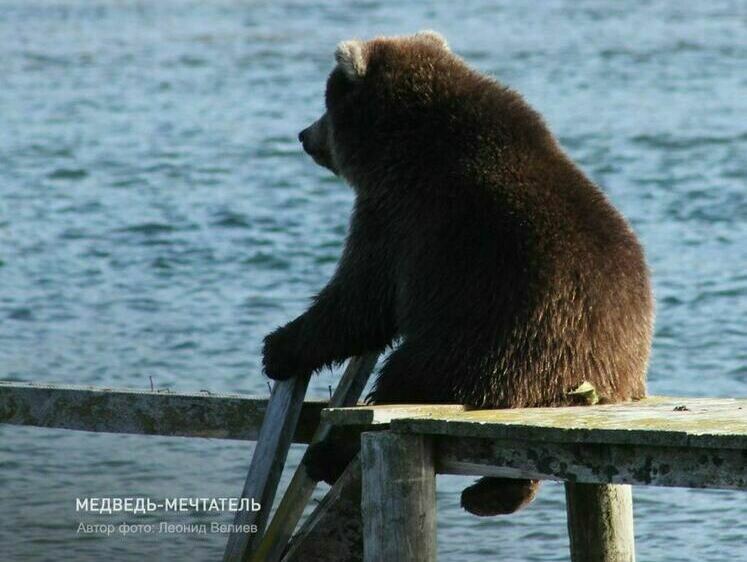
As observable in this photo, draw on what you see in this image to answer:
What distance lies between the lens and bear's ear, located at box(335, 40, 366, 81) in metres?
5.86

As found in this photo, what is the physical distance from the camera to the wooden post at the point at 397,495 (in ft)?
15.1

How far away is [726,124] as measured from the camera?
63.3 feet

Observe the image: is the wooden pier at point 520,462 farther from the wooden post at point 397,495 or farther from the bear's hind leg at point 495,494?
the bear's hind leg at point 495,494

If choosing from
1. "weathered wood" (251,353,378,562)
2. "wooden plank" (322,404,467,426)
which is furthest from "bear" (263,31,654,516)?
"wooden plank" (322,404,467,426)

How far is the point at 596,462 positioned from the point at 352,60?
80.1 inches

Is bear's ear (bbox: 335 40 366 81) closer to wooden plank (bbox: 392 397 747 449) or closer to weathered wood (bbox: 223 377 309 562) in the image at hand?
weathered wood (bbox: 223 377 309 562)

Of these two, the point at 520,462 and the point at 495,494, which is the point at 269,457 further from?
the point at 520,462

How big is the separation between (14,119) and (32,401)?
1551cm

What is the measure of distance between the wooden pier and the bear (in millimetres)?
207

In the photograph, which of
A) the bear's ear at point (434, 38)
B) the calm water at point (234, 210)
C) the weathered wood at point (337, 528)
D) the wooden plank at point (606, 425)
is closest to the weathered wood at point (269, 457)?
the weathered wood at point (337, 528)

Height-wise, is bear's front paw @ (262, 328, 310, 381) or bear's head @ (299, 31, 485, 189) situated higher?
bear's head @ (299, 31, 485, 189)

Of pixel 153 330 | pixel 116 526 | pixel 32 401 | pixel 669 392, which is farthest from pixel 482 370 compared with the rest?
pixel 153 330

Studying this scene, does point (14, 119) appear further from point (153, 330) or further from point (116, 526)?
point (116, 526)

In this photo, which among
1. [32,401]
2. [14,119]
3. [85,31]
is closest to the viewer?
[32,401]
